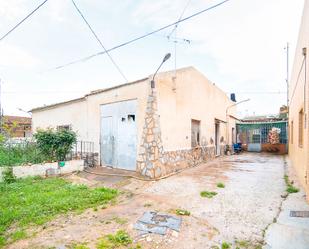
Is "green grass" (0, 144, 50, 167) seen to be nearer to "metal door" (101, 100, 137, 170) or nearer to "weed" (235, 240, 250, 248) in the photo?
"metal door" (101, 100, 137, 170)

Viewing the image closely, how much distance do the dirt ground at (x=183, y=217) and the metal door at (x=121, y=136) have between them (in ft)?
4.01

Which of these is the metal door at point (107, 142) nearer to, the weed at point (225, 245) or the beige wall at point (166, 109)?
the beige wall at point (166, 109)

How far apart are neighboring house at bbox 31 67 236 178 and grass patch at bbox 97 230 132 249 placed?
167 inches

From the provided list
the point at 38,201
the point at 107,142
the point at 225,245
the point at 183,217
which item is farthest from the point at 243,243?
the point at 107,142

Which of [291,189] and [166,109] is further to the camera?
[166,109]

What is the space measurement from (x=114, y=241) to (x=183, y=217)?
1.63 m

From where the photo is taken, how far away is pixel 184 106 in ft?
35.2

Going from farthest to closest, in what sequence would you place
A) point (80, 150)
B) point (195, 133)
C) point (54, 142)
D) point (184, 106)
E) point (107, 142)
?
point (195, 133) → point (80, 150) → point (184, 106) → point (107, 142) → point (54, 142)

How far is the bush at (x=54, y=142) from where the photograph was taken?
8.96 m

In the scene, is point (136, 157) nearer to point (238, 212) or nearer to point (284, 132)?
point (238, 212)

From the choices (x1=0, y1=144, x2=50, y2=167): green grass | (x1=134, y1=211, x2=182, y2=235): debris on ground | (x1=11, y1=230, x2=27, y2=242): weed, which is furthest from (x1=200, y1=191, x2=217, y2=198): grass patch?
(x1=0, y1=144, x2=50, y2=167): green grass

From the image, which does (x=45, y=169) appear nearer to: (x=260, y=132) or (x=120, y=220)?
(x=120, y=220)

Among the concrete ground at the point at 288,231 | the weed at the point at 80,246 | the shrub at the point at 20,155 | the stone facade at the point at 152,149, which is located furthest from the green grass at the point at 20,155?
the concrete ground at the point at 288,231

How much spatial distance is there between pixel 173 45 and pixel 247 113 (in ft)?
119
